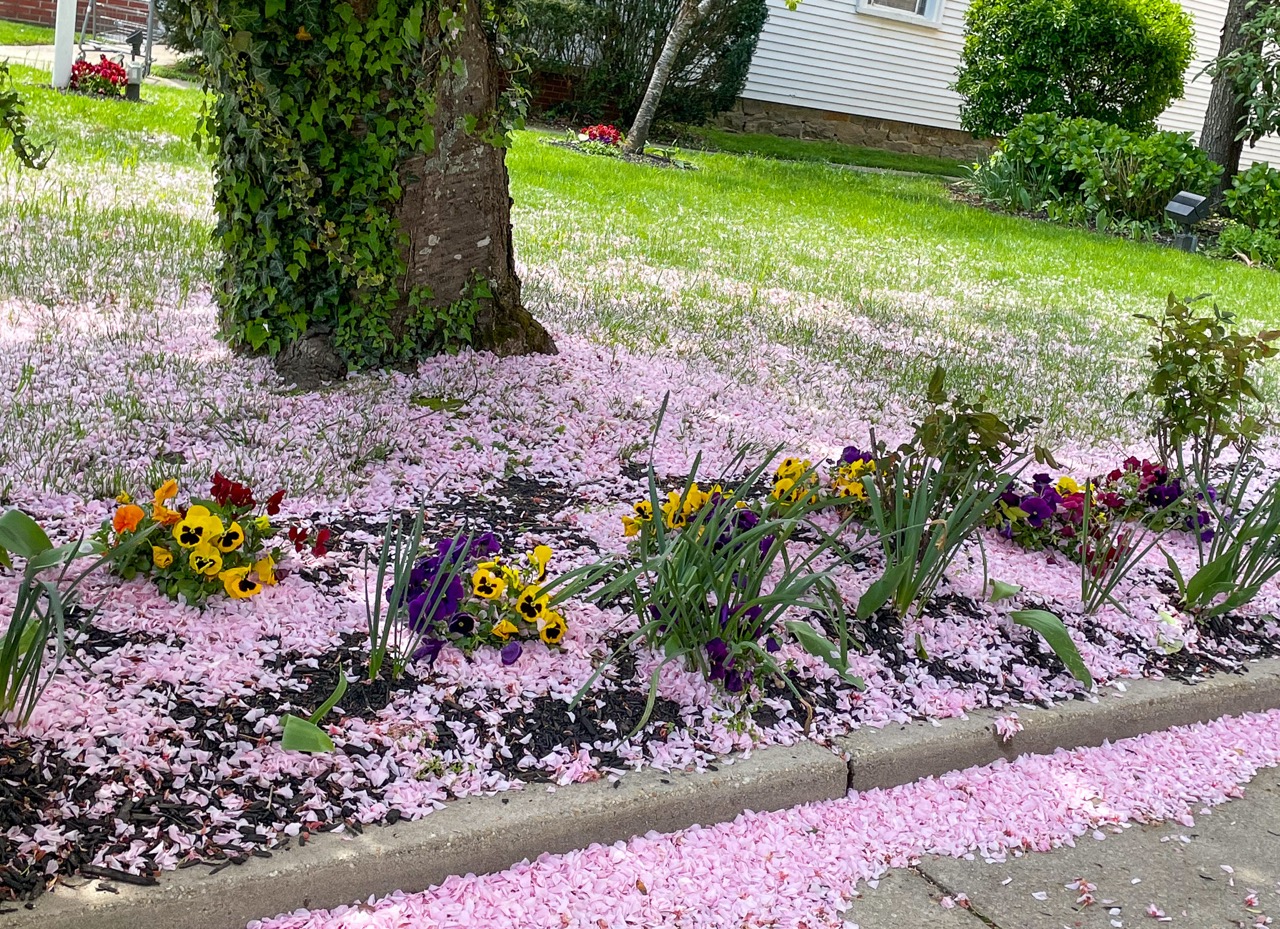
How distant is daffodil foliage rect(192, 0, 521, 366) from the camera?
3.91 meters

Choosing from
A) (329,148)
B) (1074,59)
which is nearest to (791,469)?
(329,148)

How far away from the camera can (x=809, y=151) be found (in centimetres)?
1680

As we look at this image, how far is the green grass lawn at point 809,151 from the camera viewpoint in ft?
52.2

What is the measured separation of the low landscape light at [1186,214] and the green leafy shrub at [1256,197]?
832 millimetres

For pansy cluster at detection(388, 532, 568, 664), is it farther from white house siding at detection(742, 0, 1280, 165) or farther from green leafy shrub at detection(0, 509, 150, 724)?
white house siding at detection(742, 0, 1280, 165)

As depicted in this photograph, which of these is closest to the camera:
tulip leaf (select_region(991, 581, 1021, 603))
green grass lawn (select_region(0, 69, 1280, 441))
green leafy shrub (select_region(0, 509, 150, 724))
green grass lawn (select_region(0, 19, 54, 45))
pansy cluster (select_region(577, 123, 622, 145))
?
green leafy shrub (select_region(0, 509, 150, 724))

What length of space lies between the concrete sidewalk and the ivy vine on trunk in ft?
9.11

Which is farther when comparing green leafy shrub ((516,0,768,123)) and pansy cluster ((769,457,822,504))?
green leafy shrub ((516,0,768,123))

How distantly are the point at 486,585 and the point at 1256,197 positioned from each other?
12.9 meters

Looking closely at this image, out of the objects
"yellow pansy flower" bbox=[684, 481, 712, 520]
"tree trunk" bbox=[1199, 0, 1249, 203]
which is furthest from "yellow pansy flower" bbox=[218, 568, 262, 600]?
"tree trunk" bbox=[1199, 0, 1249, 203]

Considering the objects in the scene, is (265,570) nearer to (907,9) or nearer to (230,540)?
(230,540)

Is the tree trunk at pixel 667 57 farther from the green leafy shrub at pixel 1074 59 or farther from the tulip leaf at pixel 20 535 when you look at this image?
the tulip leaf at pixel 20 535

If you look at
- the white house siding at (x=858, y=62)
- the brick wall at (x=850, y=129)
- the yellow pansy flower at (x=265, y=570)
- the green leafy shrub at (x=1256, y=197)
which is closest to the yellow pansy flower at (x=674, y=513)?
the yellow pansy flower at (x=265, y=570)

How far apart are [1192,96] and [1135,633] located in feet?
70.9
